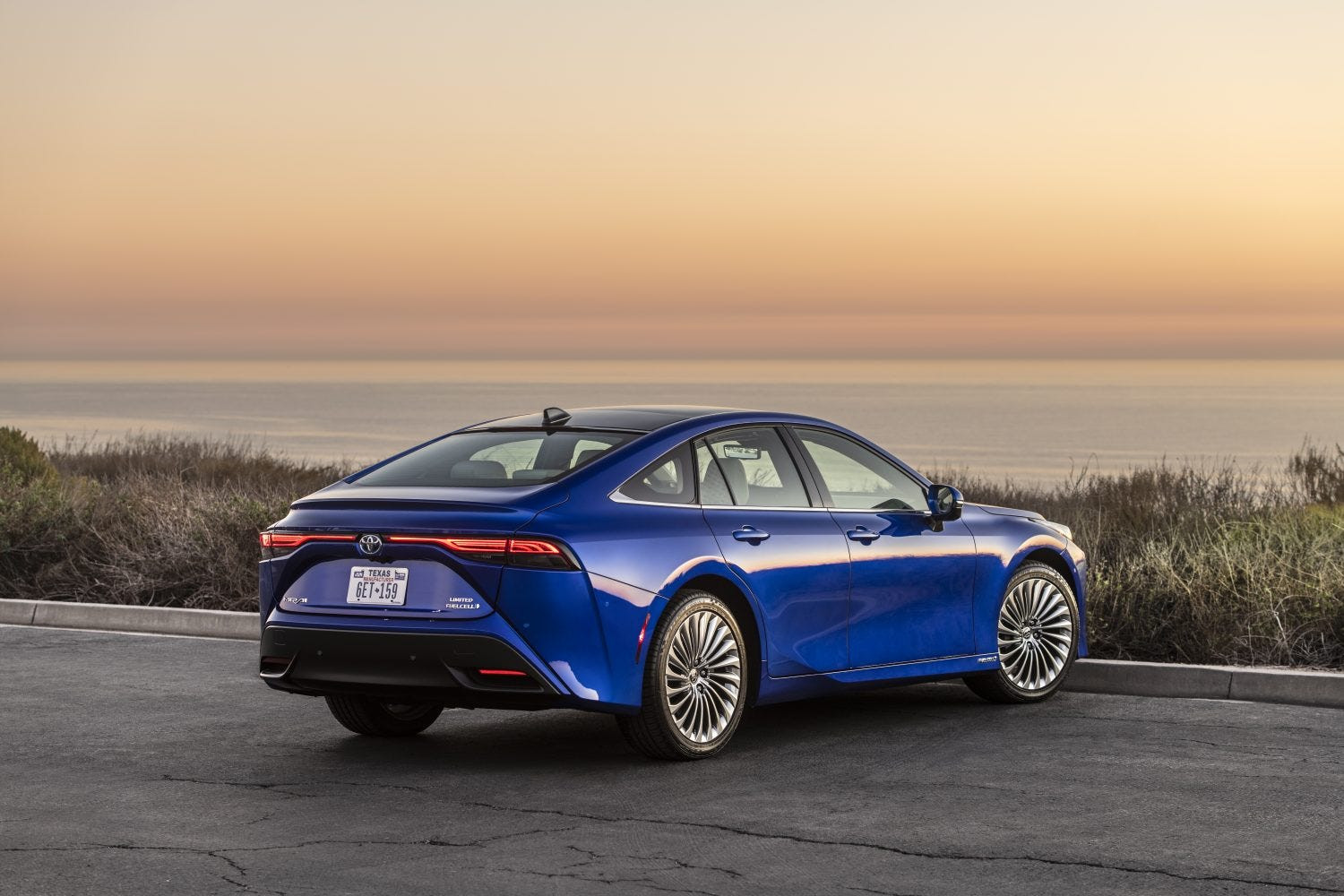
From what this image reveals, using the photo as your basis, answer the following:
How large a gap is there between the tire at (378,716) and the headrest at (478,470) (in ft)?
4.30

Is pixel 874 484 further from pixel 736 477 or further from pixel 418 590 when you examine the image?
pixel 418 590

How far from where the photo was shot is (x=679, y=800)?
25.2ft

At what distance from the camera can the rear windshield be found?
855 centimetres

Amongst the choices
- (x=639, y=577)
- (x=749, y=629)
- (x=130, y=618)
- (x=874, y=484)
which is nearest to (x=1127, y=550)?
(x=874, y=484)

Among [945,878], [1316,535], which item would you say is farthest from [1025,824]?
[1316,535]

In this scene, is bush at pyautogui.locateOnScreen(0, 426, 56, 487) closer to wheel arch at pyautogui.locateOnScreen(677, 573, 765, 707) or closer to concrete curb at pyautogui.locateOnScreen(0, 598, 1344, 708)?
concrete curb at pyautogui.locateOnScreen(0, 598, 1344, 708)

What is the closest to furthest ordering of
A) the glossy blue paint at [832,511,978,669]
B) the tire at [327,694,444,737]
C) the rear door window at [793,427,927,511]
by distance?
the tire at [327,694,444,737] < the glossy blue paint at [832,511,978,669] < the rear door window at [793,427,927,511]

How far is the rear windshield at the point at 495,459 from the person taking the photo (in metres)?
8.55

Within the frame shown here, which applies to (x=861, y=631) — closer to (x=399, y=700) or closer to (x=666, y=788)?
(x=666, y=788)

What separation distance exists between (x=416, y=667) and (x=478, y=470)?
1.11 meters

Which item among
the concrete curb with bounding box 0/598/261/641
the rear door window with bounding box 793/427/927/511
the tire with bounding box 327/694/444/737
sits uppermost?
the rear door window with bounding box 793/427/927/511

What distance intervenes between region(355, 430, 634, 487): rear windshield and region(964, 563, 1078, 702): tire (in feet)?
9.00

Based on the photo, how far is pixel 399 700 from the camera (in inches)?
325

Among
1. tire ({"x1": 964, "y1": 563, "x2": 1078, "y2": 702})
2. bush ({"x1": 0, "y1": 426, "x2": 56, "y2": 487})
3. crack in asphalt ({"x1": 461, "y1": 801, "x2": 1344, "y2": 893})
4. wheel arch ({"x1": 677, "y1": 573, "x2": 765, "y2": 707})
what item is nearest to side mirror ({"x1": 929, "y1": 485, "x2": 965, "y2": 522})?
tire ({"x1": 964, "y1": 563, "x2": 1078, "y2": 702})
